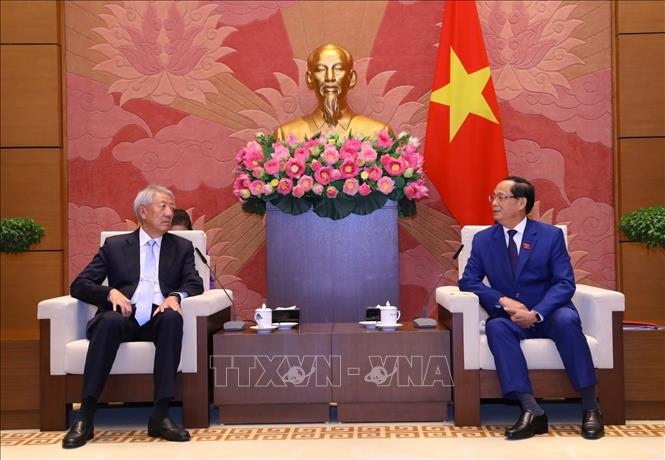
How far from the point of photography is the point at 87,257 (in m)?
5.11

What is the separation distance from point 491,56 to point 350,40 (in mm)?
966

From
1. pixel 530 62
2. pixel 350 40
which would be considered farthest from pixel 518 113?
pixel 350 40

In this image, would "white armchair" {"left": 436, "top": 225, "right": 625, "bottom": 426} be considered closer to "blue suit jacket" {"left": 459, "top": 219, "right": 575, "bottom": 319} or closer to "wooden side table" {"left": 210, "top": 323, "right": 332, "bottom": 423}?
"blue suit jacket" {"left": 459, "top": 219, "right": 575, "bottom": 319}

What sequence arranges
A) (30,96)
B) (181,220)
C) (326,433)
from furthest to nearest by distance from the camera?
1. (30,96)
2. (181,220)
3. (326,433)

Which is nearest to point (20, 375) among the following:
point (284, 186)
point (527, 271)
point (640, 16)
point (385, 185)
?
point (284, 186)

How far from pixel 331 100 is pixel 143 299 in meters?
1.84

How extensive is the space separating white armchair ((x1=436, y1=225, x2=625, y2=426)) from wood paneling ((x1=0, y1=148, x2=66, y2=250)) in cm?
297

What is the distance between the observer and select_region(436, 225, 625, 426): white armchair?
3258 millimetres

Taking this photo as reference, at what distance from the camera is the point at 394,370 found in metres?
3.36

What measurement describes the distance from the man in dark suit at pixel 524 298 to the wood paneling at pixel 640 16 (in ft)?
6.80

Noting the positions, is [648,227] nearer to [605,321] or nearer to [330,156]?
[605,321]

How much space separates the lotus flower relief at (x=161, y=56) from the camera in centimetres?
512

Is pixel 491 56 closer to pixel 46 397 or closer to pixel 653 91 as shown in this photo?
pixel 653 91

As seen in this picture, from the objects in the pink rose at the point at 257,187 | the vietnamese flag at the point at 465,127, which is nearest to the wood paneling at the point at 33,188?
the pink rose at the point at 257,187
